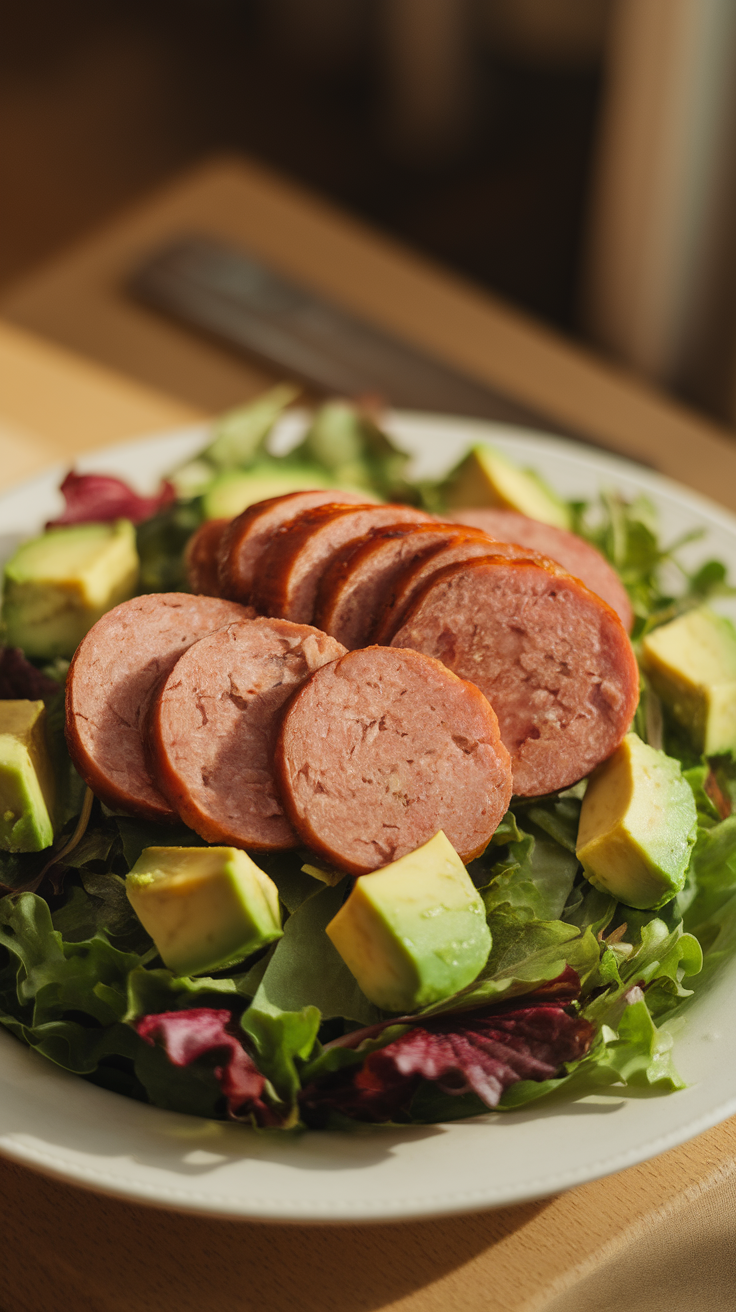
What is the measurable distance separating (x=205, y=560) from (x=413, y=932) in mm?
1009

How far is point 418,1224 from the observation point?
197 centimetres

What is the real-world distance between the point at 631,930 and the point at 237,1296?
0.89 m

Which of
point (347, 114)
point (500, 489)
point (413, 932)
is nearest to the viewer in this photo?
point (413, 932)

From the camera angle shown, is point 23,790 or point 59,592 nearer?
point 23,790

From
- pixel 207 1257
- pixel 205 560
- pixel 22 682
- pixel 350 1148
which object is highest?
pixel 205 560

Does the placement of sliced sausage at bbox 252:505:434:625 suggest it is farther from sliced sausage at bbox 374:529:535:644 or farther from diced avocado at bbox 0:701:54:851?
diced avocado at bbox 0:701:54:851

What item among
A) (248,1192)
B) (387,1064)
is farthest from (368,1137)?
(248,1192)

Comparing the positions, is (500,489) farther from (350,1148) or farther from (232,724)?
(350,1148)

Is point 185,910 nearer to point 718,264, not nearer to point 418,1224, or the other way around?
point 418,1224

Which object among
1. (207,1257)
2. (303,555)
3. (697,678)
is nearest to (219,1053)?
(207,1257)

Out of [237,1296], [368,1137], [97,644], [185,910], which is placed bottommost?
[237,1296]

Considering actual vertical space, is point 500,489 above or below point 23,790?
above

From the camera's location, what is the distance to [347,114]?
7.64m

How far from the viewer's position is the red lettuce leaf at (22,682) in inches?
96.9
